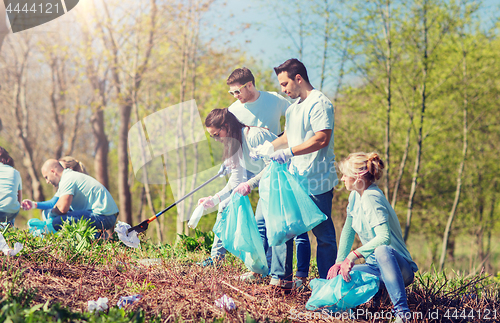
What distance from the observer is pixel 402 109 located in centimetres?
938

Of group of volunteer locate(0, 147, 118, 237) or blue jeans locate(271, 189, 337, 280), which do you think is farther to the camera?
group of volunteer locate(0, 147, 118, 237)

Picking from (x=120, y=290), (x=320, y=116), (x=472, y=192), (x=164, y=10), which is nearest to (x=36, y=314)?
(x=120, y=290)

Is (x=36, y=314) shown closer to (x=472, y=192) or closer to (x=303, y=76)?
(x=303, y=76)

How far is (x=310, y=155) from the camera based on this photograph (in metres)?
2.79

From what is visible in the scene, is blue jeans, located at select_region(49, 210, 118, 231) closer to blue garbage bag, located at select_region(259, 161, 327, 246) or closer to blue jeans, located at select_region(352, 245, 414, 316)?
blue garbage bag, located at select_region(259, 161, 327, 246)

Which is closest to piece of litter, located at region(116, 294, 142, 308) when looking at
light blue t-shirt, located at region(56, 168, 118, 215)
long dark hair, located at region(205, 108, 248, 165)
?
long dark hair, located at region(205, 108, 248, 165)

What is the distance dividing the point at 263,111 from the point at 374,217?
1.26 metres

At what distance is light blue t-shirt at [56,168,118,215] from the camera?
4.37 m

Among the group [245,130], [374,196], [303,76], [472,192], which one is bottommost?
[472,192]

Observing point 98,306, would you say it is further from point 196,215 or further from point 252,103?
point 252,103

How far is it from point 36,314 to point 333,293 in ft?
5.38

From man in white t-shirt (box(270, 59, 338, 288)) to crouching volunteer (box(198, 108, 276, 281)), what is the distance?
32 cm

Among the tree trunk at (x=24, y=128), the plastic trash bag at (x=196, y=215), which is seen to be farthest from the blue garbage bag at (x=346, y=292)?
the tree trunk at (x=24, y=128)

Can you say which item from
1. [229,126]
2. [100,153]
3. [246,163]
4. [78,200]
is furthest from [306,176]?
[100,153]
